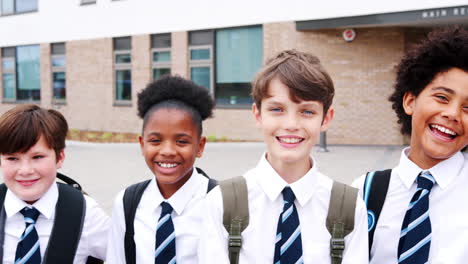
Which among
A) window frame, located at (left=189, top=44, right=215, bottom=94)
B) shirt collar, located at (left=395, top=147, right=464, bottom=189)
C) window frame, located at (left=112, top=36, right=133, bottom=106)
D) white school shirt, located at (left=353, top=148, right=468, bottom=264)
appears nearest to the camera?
white school shirt, located at (left=353, top=148, right=468, bottom=264)

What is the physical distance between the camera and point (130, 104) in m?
18.5

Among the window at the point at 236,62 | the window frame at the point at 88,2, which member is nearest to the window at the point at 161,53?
the window at the point at 236,62

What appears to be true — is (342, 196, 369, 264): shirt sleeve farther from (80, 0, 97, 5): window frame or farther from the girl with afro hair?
(80, 0, 97, 5): window frame

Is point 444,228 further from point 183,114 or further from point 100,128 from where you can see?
point 100,128

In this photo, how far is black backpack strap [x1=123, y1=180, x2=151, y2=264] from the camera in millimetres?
2578

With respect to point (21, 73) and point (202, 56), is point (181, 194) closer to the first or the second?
point (202, 56)

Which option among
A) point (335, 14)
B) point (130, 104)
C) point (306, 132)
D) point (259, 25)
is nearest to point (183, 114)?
point (306, 132)

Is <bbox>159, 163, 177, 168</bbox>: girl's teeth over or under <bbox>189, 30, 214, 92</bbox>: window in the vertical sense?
under

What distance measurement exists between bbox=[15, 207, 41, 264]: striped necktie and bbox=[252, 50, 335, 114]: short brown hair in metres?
1.22

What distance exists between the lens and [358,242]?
221 centimetres

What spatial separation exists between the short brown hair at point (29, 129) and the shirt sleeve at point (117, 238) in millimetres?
430

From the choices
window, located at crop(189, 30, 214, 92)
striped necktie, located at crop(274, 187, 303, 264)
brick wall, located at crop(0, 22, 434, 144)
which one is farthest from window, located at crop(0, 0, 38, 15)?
striped necktie, located at crop(274, 187, 303, 264)

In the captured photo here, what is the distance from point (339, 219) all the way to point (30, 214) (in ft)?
4.79

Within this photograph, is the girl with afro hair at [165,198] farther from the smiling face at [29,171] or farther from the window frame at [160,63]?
the window frame at [160,63]
